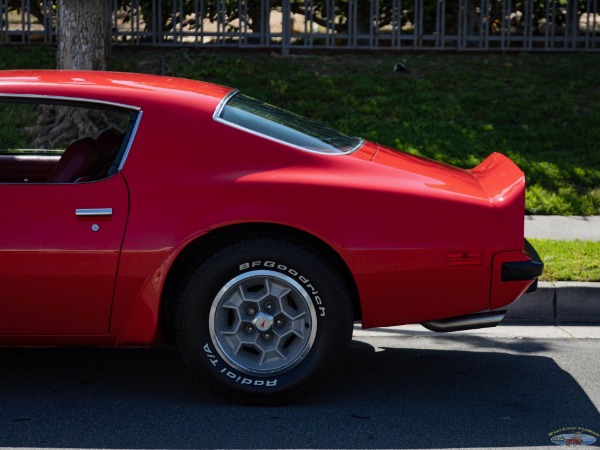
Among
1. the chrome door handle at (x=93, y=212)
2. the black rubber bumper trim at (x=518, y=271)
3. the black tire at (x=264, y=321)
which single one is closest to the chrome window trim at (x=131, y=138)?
the chrome door handle at (x=93, y=212)

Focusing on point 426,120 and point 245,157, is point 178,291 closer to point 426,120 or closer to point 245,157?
point 245,157

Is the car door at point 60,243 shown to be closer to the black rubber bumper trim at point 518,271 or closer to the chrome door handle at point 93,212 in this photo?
the chrome door handle at point 93,212

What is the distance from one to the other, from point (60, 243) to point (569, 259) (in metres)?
3.92

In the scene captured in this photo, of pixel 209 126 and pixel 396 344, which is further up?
pixel 209 126

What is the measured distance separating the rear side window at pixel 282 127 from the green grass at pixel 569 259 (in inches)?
76.3

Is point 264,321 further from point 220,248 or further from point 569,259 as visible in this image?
point 569,259

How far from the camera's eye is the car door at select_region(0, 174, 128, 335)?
4.95 meters

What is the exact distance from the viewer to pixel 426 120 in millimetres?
12039

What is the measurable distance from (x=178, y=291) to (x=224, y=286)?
0.25 metres

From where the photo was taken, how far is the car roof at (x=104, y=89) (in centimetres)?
514

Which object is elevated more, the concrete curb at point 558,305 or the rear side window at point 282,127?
the rear side window at point 282,127

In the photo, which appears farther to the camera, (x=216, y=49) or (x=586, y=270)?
(x=216, y=49)

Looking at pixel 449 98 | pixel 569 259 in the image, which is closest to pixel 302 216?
pixel 569 259

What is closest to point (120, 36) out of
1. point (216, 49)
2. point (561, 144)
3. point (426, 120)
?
point (216, 49)
